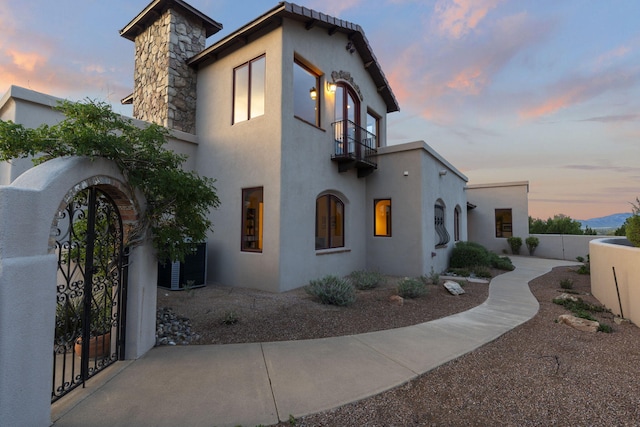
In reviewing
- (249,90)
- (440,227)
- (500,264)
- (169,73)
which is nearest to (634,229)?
(440,227)

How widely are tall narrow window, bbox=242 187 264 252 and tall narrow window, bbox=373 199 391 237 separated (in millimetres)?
4508

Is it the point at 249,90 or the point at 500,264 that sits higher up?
the point at 249,90

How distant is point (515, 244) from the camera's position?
58.6 feet

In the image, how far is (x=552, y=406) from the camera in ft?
9.11

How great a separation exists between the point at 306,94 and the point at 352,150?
242 cm

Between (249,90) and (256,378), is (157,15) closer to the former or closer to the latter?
(249,90)

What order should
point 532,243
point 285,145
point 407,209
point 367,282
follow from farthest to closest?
point 532,243 → point 407,209 → point 367,282 → point 285,145

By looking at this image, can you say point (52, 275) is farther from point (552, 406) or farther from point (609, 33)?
point (609, 33)

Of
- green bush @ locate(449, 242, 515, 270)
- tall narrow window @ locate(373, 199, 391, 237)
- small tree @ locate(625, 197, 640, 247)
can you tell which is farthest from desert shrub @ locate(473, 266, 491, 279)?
small tree @ locate(625, 197, 640, 247)

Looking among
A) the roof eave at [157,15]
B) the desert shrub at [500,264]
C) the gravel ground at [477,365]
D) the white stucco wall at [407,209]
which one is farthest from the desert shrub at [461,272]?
the roof eave at [157,15]

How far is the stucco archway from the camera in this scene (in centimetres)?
207

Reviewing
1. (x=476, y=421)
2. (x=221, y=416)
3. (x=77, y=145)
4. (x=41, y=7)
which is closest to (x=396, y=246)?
(x=476, y=421)

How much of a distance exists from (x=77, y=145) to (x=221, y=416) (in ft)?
9.60

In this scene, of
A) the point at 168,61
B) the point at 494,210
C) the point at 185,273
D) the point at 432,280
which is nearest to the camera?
the point at 185,273
